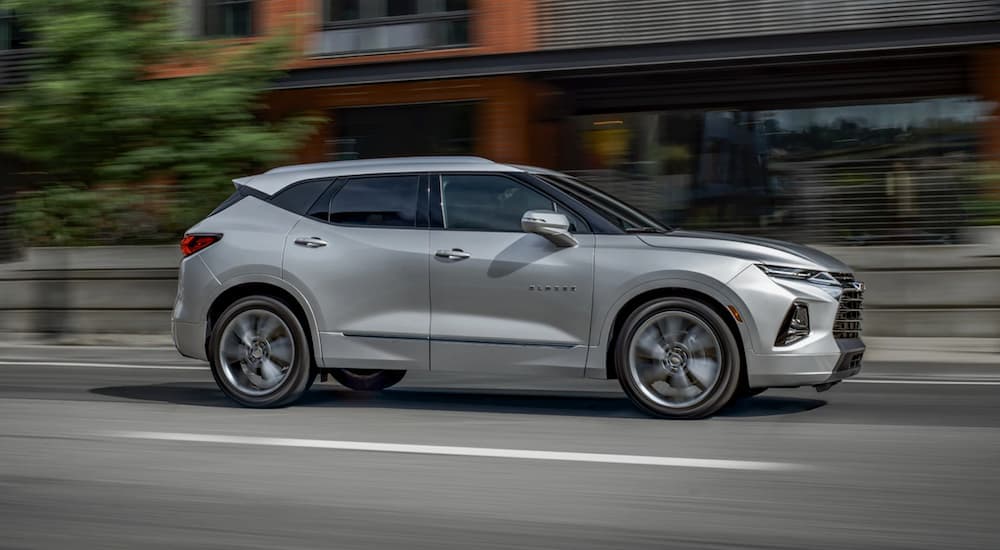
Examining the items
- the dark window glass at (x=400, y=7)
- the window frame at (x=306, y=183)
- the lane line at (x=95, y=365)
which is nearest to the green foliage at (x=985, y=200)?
the window frame at (x=306, y=183)

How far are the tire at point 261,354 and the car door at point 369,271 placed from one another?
20 cm

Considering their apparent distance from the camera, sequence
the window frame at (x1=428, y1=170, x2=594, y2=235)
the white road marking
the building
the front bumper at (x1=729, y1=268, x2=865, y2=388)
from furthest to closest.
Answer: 1. the building
2. the white road marking
3. the window frame at (x1=428, y1=170, x2=594, y2=235)
4. the front bumper at (x1=729, y1=268, x2=865, y2=388)

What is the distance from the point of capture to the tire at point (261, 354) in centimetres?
857

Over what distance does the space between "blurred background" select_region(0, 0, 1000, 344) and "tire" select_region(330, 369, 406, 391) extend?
612cm

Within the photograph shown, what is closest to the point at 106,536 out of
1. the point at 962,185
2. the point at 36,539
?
the point at 36,539

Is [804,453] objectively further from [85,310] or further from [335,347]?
[85,310]

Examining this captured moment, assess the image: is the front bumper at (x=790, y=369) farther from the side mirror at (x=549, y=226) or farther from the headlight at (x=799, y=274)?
the side mirror at (x=549, y=226)

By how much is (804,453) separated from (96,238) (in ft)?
39.1

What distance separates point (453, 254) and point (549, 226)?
2.27ft

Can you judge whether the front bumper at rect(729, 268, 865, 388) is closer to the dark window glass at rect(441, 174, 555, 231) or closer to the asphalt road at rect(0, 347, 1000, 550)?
the asphalt road at rect(0, 347, 1000, 550)

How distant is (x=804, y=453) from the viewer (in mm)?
6609

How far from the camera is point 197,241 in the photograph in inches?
352

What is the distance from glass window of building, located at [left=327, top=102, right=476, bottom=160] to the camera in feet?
69.8

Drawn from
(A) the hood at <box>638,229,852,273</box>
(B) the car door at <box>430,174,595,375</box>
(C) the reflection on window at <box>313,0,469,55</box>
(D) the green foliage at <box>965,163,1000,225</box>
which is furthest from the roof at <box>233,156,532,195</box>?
(C) the reflection on window at <box>313,0,469,55</box>
